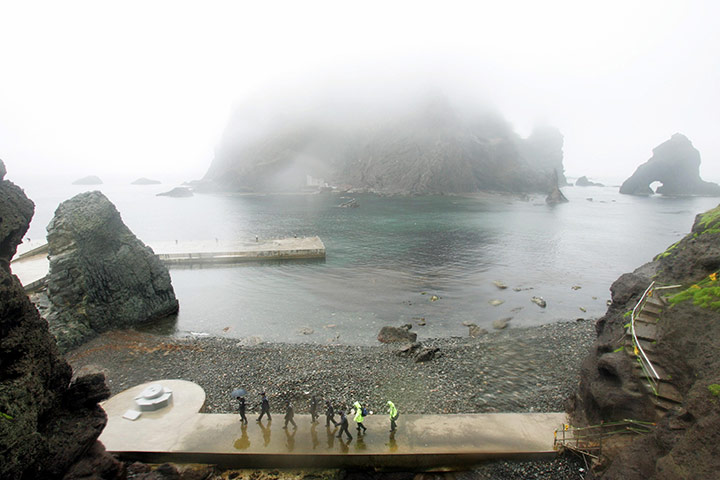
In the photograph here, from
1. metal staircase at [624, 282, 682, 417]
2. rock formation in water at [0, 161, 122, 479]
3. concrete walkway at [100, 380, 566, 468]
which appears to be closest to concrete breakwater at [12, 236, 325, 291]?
concrete walkway at [100, 380, 566, 468]

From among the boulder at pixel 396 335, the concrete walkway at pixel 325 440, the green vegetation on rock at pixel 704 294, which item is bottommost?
the boulder at pixel 396 335

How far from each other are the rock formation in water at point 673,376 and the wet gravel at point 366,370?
12.1 feet

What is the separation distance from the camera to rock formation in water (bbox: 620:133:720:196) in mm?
150000

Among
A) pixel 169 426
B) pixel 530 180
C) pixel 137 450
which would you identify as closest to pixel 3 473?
pixel 137 450

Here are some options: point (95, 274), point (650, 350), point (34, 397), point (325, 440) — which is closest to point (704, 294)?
point (650, 350)

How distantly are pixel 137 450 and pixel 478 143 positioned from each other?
176658mm

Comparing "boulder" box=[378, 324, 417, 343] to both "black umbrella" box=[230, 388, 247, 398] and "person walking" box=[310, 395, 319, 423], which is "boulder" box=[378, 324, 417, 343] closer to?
"black umbrella" box=[230, 388, 247, 398]

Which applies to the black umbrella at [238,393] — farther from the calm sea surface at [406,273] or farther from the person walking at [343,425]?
the calm sea surface at [406,273]

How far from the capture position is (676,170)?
15362 cm

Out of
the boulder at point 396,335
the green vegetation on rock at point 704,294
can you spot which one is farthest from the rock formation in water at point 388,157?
the green vegetation on rock at point 704,294

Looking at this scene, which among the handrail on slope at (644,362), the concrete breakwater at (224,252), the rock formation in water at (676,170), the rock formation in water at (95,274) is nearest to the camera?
the handrail on slope at (644,362)

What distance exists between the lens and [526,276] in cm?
4378

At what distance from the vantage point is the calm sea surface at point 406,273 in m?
31.2

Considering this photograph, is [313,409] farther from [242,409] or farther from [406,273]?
[406,273]
